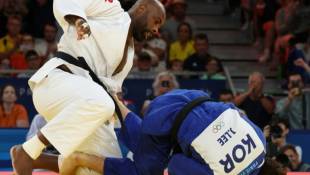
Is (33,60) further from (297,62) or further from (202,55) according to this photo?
(297,62)

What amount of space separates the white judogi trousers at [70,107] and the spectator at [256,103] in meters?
3.68

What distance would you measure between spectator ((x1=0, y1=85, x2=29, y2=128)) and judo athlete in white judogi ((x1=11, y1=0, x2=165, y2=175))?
127 inches

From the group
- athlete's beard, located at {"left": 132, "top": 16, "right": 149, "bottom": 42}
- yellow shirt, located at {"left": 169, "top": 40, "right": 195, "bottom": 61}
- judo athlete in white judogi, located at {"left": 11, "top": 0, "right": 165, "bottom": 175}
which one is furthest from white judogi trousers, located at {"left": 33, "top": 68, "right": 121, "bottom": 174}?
yellow shirt, located at {"left": 169, "top": 40, "right": 195, "bottom": 61}

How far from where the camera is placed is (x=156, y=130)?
4.14 metres

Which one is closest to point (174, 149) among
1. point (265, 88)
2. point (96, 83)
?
point (96, 83)

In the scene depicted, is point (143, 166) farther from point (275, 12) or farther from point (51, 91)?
point (275, 12)

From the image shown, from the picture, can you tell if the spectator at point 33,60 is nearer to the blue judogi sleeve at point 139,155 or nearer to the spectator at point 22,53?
the spectator at point 22,53

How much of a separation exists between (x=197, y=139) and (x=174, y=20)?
19.0ft

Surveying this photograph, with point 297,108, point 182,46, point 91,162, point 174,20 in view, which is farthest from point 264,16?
point 91,162

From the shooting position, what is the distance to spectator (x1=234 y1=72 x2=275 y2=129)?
7.92 meters

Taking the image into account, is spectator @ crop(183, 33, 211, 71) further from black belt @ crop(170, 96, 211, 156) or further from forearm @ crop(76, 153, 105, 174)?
black belt @ crop(170, 96, 211, 156)

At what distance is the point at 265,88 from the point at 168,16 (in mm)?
1460

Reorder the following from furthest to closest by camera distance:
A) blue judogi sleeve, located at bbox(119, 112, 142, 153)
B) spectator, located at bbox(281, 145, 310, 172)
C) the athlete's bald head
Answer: spectator, located at bbox(281, 145, 310, 172) < the athlete's bald head < blue judogi sleeve, located at bbox(119, 112, 142, 153)

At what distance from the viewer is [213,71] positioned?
8656 millimetres
